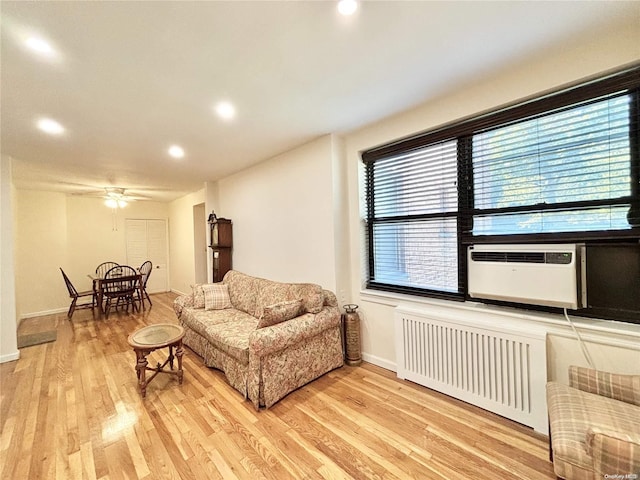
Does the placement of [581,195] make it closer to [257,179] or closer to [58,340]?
[257,179]

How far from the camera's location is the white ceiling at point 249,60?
4.37 ft

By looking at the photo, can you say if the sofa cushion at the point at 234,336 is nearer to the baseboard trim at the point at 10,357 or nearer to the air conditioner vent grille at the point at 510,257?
the air conditioner vent grille at the point at 510,257

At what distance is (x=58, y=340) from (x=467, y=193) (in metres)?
5.50

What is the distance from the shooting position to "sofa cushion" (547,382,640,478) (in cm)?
110

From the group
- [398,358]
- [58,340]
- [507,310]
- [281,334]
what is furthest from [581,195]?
[58,340]

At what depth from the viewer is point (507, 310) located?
6.49 feet

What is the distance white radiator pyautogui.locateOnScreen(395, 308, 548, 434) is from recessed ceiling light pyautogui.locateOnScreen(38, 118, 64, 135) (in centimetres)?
367

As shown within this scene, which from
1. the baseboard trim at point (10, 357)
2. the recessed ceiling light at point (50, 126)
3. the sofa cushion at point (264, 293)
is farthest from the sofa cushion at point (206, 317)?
the recessed ceiling light at point (50, 126)

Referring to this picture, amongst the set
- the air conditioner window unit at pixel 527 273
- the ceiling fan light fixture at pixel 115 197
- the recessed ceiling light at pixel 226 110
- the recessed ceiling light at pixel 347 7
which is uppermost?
the recessed ceiling light at pixel 226 110

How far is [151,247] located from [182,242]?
105cm

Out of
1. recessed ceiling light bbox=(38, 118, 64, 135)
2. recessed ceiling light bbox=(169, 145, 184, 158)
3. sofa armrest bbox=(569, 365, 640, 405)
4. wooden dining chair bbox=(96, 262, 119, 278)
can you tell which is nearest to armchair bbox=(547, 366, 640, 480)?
sofa armrest bbox=(569, 365, 640, 405)

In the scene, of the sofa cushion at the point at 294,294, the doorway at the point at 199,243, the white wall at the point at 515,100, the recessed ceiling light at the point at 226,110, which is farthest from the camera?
the doorway at the point at 199,243

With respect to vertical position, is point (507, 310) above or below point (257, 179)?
below

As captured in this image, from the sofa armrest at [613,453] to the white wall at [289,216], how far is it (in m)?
2.06
